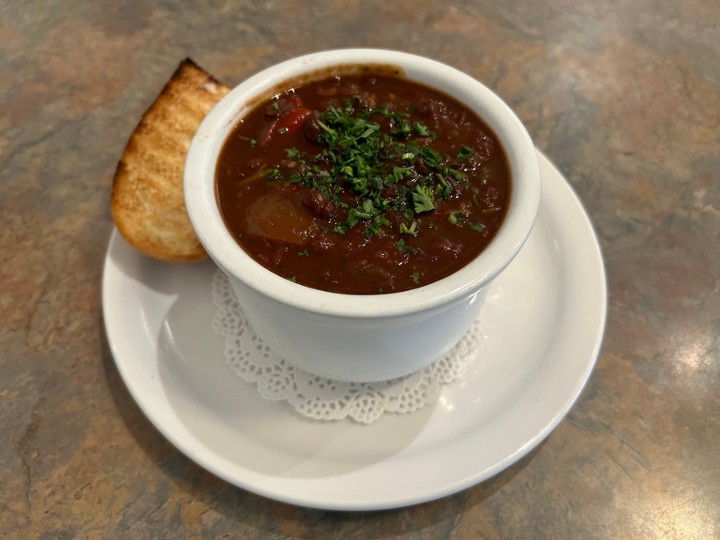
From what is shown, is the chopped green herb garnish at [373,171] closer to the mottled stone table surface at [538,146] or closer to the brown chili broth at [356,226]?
the brown chili broth at [356,226]

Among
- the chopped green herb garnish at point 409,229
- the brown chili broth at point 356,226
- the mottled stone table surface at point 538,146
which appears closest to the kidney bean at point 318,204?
the brown chili broth at point 356,226

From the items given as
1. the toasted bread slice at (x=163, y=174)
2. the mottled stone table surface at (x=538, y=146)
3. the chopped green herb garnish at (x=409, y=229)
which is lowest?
the mottled stone table surface at (x=538, y=146)

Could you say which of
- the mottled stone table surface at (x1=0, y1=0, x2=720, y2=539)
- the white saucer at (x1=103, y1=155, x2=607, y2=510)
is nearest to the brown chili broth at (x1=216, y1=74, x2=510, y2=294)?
the white saucer at (x1=103, y1=155, x2=607, y2=510)

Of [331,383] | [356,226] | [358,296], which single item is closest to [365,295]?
[358,296]

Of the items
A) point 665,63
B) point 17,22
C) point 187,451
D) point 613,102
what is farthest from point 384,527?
point 17,22

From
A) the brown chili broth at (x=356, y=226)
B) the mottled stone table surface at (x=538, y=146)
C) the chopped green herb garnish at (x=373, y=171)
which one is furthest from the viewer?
the mottled stone table surface at (x=538, y=146)

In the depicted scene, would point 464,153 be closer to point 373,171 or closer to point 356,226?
point 373,171
